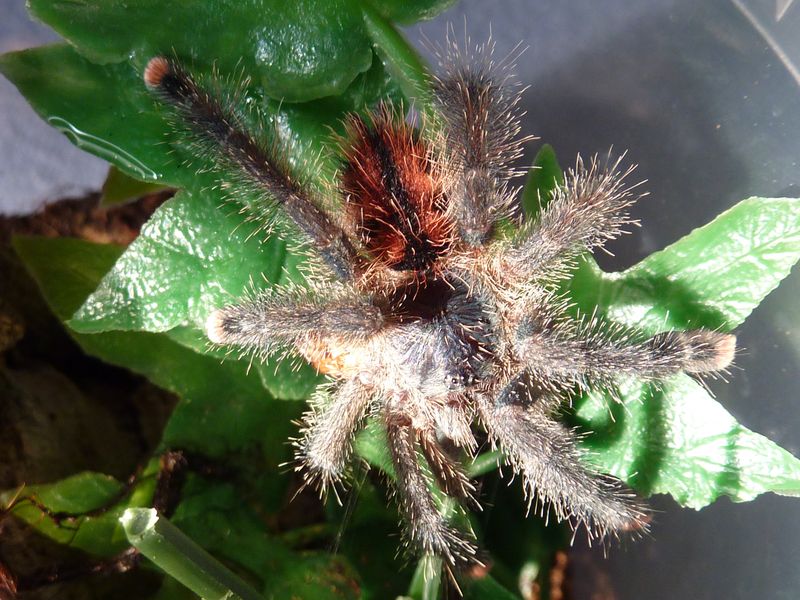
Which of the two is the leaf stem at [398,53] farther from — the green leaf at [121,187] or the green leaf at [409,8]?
the green leaf at [121,187]

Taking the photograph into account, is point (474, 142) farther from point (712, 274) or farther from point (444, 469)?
point (444, 469)

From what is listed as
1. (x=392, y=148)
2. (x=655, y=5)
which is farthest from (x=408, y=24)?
(x=655, y=5)

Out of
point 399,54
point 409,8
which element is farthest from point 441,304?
point 409,8

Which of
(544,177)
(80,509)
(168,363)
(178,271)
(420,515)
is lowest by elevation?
(80,509)

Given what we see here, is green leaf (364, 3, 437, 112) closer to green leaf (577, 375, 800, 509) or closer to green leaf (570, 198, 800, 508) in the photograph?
green leaf (570, 198, 800, 508)

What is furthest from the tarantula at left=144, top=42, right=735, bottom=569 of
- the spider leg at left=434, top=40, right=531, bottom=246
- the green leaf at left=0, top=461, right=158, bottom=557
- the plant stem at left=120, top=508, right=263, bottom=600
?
the green leaf at left=0, top=461, right=158, bottom=557
